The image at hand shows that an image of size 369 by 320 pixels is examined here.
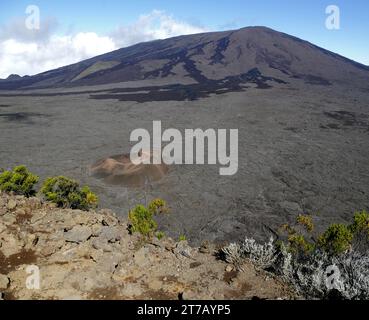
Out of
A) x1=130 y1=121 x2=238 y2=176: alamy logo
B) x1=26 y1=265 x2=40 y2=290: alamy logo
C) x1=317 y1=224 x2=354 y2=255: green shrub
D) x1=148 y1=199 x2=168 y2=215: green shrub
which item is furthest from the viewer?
x1=130 y1=121 x2=238 y2=176: alamy logo

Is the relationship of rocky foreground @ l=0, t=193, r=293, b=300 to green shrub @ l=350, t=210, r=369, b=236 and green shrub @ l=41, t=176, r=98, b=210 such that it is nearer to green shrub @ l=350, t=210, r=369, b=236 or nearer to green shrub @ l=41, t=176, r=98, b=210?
green shrub @ l=350, t=210, r=369, b=236

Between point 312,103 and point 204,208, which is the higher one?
point 312,103

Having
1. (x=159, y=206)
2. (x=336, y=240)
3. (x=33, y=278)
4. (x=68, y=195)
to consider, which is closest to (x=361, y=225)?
(x=336, y=240)

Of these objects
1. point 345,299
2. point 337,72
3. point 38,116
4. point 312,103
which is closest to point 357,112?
point 312,103

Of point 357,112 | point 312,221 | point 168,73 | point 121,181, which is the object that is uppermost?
point 168,73

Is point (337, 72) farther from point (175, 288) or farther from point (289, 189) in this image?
point (175, 288)

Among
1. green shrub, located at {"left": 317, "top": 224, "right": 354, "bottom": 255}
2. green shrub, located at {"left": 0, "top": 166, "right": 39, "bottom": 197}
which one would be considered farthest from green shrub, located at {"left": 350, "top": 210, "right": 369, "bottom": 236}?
green shrub, located at {"left": 0, "top": 166, "right": 39, "bottom": 197}
